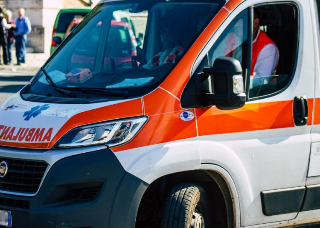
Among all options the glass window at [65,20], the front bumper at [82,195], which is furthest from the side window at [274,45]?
the glass window at [65,20]

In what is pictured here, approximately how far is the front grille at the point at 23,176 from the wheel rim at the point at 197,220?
1.02 meters

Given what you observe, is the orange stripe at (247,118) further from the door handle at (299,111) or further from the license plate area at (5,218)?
the license plate area at (5,218)

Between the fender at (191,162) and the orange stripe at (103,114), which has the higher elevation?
the orange stripe at (103,114)

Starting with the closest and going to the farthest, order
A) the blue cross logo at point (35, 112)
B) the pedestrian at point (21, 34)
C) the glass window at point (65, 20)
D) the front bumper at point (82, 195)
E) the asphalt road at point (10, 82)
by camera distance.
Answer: the front bumper at point (82, 195)
the blue cross logo at point (35, 112)
the asphalt road at point (10, 82)
the glass window at point (65, 20)
the pedestrian at point (21, 34)

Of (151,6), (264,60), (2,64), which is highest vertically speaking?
(151,6)

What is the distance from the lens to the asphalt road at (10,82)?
626 inches

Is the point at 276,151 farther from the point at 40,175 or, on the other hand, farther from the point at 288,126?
the point at 40,175

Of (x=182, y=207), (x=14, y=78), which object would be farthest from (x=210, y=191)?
(x=14, y=78)

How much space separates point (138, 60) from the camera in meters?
5.37

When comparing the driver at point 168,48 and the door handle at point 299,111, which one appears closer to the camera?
the driver at point 168,48

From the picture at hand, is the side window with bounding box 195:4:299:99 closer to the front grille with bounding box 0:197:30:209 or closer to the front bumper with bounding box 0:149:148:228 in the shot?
the front bumper with bounding box 0:149:148:228

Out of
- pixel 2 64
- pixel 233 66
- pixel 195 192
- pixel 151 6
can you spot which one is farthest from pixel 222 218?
pixel 2 64

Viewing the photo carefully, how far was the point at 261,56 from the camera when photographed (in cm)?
542

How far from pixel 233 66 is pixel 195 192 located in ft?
2.72
